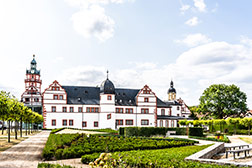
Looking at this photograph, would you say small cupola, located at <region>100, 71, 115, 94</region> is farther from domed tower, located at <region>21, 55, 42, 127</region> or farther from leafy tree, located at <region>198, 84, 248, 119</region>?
leafy tree, located at <region>198, 84, 248, 119</region>

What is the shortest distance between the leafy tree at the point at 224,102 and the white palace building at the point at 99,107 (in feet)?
28.7

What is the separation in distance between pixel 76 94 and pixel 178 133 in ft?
91.7

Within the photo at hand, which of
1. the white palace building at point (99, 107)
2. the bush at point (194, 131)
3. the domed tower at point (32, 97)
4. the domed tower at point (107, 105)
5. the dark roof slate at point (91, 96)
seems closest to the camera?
the bush at point (194, 131)

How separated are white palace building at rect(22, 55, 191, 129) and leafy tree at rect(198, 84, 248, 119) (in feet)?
28.7

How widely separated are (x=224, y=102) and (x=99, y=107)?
29217mm

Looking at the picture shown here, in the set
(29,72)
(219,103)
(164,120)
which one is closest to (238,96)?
(219,103)

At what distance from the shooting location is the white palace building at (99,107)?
52.4 m

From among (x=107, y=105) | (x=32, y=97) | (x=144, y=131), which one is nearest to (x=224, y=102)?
→ (x=107, y=105)

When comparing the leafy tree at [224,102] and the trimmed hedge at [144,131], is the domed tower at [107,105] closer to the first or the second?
the trimmed hedge at [144,131]

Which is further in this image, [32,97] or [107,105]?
[32,97]

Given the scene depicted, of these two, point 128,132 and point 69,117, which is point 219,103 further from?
point 69,117

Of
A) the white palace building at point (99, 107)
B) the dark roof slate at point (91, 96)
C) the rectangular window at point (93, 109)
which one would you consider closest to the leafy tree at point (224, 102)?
the white palace building at point (99, 107)

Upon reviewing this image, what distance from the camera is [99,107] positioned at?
5453 cm

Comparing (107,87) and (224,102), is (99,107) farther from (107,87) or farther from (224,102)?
(224,102)
